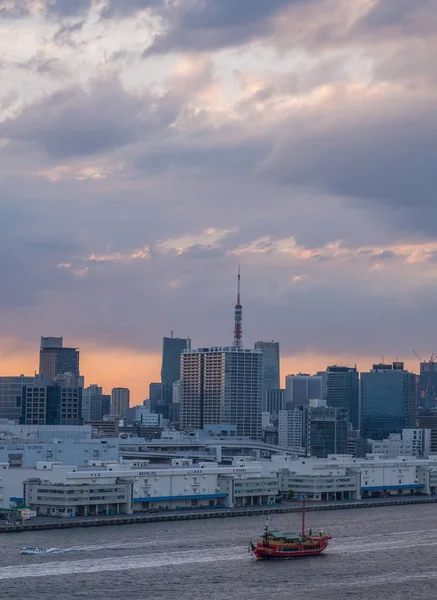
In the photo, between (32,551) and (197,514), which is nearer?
(32,551)

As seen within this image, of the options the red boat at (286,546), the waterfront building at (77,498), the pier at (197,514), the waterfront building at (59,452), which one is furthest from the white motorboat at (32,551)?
the waterfront building at (59,452)

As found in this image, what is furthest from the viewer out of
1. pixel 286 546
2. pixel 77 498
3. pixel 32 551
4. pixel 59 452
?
pixel 59 452

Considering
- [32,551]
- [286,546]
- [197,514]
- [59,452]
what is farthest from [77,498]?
[59,452]

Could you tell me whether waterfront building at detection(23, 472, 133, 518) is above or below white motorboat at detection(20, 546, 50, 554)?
above

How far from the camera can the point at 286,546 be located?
67.6m

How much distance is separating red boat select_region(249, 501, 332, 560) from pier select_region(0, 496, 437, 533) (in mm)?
15870

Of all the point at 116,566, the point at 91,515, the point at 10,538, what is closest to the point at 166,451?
the point at 91,515

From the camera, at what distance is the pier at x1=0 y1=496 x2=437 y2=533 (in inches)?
3112

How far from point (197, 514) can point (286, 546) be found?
22.0m

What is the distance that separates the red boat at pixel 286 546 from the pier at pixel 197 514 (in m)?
15.9

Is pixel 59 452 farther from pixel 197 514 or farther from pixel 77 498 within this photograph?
pixel 77 498

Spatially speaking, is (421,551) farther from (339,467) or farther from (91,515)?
(339,467)

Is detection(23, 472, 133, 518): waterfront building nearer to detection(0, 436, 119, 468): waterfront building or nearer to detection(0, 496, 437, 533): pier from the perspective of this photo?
detection(0, 496, 437, 533): pier

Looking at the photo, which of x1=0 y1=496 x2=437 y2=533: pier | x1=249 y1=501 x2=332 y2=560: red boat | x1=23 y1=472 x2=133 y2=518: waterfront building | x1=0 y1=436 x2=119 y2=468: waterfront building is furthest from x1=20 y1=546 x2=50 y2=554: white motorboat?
x1=0 y1=436 x2=119 y2=468: waterfront building
